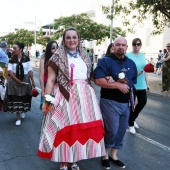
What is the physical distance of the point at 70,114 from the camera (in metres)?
3.22

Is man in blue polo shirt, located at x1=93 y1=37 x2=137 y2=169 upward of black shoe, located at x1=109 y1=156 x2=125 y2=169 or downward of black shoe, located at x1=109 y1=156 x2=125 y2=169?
upward

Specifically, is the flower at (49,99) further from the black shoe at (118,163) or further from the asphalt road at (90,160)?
the black shoe at (118,163)

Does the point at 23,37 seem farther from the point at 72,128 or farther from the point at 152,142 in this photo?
the point at 72,128

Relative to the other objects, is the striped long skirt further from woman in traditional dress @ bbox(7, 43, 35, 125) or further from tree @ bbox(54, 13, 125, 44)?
tree @ bbox(54, 13, 125, 44)

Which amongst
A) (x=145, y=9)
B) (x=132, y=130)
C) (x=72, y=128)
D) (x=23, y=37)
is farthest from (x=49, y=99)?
(x=23, y=37)

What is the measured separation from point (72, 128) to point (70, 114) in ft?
0.57

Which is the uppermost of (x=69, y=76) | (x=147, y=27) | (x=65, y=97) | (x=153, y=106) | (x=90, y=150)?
(x=147, y=27)

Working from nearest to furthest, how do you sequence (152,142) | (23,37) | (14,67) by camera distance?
1. (152,142)
2. (14,67)
3. (23,37)

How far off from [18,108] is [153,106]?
4671 millimetres

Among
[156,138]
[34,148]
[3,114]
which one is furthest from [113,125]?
[3,114]

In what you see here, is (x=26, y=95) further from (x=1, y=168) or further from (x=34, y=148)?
(x=1, y=168)

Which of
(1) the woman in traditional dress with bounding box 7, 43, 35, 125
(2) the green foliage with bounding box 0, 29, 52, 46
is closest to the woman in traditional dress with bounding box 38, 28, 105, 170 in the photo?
(1) the woman in traditional dress with bounding box 7, 43, 35, 125

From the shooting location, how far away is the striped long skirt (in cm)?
323

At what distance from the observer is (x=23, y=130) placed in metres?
5.46
